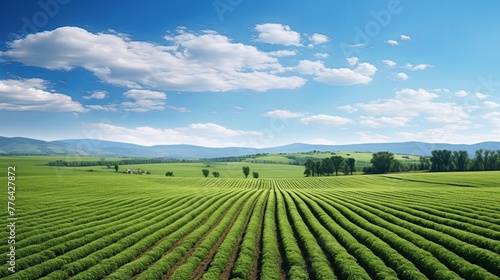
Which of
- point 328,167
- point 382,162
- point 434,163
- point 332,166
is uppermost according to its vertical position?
point 434,163

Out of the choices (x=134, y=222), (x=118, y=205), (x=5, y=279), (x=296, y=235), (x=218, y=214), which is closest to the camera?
(x=5, y=279)

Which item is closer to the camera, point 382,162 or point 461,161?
point 461,161

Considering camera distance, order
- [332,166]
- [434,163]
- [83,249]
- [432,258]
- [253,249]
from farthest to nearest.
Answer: [332,166] → [434,163] → [253,249] → [83,249] → [432,258]

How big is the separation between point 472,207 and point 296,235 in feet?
77.4

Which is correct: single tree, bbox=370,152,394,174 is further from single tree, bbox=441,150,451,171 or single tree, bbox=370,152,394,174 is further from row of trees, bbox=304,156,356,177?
single tree, bbox=441,150,451,171

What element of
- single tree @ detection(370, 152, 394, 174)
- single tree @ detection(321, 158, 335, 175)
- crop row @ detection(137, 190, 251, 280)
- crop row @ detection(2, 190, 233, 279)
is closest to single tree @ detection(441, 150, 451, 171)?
single tree @ detection(370, 152, 394, 174)

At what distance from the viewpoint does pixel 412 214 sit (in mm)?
38938

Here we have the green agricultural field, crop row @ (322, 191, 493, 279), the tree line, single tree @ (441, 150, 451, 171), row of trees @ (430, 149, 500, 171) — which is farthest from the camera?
single tree @ (441, 150, 451, 171)

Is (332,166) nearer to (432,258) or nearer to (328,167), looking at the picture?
(328,167)

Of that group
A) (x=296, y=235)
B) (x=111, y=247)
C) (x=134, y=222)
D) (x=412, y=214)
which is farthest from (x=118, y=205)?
(x=412, y=214)

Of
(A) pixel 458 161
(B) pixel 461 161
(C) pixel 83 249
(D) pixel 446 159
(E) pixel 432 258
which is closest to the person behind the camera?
(E) pixel 432 258

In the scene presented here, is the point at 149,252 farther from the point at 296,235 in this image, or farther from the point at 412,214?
the point at 412,214

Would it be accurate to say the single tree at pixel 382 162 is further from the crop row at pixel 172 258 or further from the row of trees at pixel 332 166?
the crop row at pixel 172 258

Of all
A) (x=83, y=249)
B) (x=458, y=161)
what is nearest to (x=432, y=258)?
(x=83, y=249)
